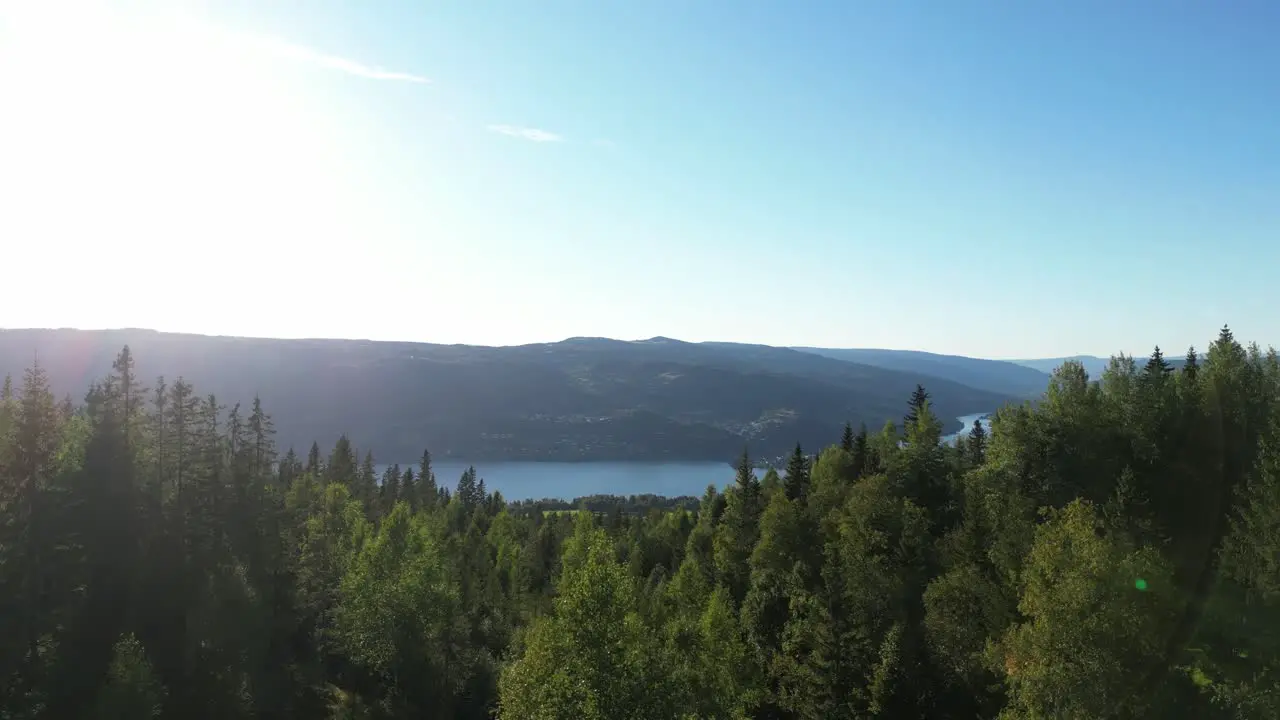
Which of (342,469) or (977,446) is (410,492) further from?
(977,446)

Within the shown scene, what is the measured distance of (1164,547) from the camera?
37875 mm

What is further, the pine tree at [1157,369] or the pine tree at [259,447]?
the pine tree at [259,447]

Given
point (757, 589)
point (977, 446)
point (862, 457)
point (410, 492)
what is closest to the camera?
point (757, 589)

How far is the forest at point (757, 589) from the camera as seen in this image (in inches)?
1046

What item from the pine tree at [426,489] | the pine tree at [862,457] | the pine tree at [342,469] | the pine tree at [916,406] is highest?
the pine tree at [916,406]

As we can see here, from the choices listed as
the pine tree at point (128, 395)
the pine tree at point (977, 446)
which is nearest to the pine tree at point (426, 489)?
the pine tree at point (128, 395)

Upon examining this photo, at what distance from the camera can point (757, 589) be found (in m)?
49.9

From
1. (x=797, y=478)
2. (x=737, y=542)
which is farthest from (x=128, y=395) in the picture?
(x=797, y=478)

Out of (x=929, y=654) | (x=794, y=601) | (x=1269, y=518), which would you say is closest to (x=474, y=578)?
Result: (x=794, y=601)

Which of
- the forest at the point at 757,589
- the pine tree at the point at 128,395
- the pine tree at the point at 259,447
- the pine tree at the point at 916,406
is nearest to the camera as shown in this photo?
the forest at the point at 757,589

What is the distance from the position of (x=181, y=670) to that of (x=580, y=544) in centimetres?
2741

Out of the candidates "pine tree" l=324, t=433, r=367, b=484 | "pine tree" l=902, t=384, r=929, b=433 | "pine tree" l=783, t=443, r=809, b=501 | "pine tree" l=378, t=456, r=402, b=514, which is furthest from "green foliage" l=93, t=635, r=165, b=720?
"pine tree" l=378, t=456, r=402, b=514

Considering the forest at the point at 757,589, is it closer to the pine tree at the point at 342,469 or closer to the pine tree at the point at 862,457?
the pine tree at the point at 862,457

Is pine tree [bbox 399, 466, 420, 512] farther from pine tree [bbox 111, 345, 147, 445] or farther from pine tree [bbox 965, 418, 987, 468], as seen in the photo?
pine tree [bbox 965, 418, 987, 468]
